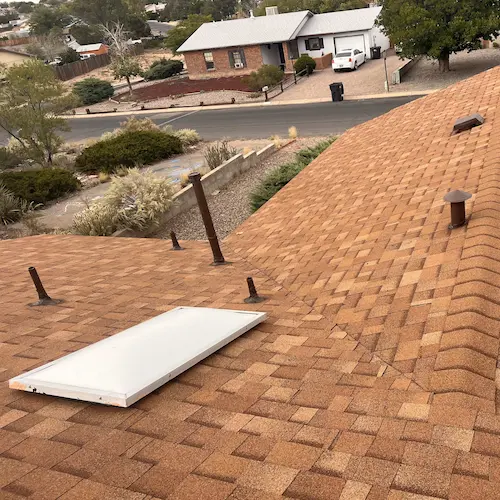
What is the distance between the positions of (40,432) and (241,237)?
6.23 metres

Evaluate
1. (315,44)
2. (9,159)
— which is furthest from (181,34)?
(9,159)

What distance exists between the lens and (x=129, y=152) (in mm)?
21984

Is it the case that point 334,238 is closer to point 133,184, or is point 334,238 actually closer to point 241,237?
point 241,237

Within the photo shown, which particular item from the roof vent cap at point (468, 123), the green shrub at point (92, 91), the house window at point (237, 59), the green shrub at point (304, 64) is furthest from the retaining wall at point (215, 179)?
the green shrub at point (92, 91)

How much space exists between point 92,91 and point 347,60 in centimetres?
2597

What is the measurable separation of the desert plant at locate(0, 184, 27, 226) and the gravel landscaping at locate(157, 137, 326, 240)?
18.2 feet

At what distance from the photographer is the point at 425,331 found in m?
3.92

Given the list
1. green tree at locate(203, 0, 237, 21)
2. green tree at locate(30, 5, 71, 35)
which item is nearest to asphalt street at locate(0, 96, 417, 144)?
green tree at locate(203, 0, 237, 21)

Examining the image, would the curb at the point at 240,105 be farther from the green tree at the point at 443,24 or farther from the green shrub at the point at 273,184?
the green shrub at the point at 273,184

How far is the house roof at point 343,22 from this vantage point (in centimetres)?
4431

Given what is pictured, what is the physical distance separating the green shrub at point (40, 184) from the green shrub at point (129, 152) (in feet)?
8.87

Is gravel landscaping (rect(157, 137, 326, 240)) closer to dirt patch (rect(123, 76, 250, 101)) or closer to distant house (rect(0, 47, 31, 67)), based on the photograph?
dirt patch (rect(123, 76, 250, 101))

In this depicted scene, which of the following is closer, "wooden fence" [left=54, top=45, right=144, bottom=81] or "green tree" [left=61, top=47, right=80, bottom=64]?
"wooden fence" [left=54, top=45, right=144, bottom=81]

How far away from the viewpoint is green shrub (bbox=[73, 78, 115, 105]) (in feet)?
166
